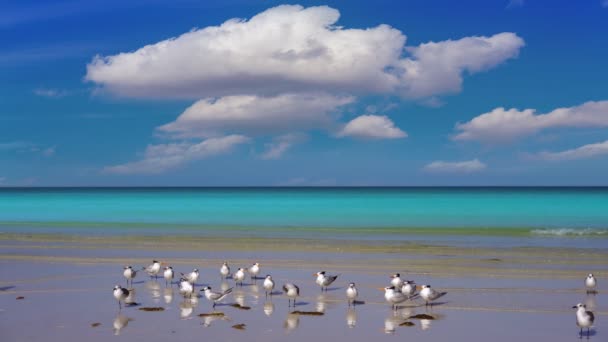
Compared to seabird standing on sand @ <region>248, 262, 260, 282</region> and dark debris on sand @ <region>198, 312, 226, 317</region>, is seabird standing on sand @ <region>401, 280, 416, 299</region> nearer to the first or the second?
dark debris on sand @ <region>198, 312, 226, 317</region>

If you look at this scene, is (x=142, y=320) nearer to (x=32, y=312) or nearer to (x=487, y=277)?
(x=32, y=312)

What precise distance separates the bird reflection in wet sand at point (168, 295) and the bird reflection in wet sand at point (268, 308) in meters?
2.41

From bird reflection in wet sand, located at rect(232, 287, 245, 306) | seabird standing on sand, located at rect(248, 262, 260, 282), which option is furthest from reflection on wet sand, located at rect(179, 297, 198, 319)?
seabird standing on sand, located at rect(248, 262, 260, 282)

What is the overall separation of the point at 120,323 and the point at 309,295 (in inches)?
211

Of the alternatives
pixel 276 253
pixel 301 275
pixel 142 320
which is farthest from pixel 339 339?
pixel 276 253

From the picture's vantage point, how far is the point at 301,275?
2128cm

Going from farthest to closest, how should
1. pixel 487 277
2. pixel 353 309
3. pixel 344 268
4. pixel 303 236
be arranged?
pixel 303 236
pixel 344 268
pixel 487 277
pixel 353 309

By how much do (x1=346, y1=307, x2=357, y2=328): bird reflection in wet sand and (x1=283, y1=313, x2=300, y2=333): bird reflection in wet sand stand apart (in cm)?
107

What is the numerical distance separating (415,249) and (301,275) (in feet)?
32.5

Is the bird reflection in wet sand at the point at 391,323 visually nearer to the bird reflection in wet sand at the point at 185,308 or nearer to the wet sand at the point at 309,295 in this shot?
the wet sand at the point at 309,295

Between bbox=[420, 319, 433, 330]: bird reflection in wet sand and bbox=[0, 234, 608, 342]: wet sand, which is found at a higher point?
bbox=[0, 234, 608, 342]: wet sand

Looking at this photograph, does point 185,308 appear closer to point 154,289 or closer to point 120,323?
point 120,323

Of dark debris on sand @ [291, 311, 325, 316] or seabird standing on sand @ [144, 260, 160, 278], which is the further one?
seabird standing on sand @ [144, 260, 160, 278]

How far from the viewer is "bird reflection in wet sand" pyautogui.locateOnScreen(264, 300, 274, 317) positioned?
15148 millimetres
